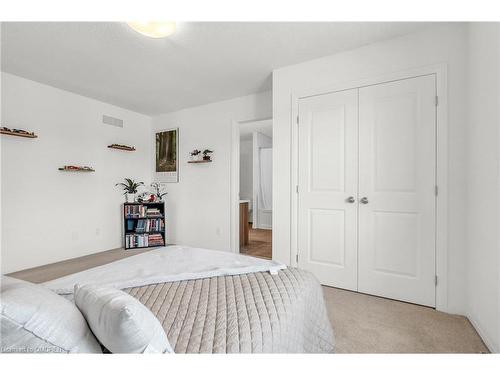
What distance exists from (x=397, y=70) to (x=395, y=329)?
2.16 metres

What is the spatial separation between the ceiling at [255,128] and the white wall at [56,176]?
2400mm

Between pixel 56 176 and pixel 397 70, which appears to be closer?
pixel 397 70

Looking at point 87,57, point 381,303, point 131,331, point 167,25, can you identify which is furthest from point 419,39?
point 87,57

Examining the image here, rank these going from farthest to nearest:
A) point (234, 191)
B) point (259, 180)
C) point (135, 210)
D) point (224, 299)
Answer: point (259, 180) < point (135, 210) < point (234, 191) < point (224, 299)

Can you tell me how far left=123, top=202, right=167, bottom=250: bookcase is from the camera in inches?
161

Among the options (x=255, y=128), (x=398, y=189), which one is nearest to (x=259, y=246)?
(x=398, y=189)

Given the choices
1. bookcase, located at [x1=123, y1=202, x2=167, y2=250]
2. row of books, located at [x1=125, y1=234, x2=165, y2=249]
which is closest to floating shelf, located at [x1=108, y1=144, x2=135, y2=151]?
bookcase, located at [x1=123, y1=202, x2=167, y2=250]

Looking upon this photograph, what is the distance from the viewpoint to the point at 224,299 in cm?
116

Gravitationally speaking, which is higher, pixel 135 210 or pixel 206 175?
pixel 206 175

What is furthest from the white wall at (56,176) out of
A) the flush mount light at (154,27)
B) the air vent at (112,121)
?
the flush mount light at (154,27)

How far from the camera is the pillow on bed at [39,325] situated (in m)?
0.64

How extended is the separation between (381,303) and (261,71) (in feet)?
8.96

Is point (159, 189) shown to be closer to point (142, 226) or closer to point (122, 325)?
point (142, 226)

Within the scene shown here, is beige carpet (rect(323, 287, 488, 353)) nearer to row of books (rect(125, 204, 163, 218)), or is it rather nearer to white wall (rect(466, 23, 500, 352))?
white wall (rect(466, 23, 500, 352))
